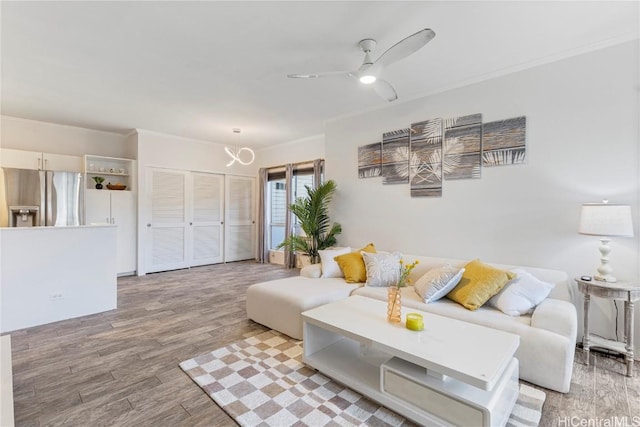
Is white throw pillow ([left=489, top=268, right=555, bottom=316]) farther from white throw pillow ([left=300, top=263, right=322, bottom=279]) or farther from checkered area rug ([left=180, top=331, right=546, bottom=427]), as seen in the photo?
white throw pillow ([left=300, top=263, right=322, bottom=279])

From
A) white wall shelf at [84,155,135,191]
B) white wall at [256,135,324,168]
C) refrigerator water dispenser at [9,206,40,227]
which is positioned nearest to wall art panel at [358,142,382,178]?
white wall at [256,135,324,168]

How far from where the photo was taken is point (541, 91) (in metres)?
2.88

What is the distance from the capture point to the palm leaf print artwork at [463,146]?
327 centimetres

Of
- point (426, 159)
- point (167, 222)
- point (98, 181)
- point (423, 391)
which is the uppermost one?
point (426, 159)

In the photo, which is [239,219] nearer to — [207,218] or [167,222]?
[207,218]

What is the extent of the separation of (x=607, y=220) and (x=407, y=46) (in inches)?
81.7

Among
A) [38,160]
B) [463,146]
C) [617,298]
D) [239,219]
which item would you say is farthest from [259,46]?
[239,219]

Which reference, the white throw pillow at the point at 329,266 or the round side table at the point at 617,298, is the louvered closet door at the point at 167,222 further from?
the round side table at the point at 617,298

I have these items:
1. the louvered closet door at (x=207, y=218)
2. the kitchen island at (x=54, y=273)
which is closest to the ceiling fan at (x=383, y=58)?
the kitchen island at (x=54, y=273)

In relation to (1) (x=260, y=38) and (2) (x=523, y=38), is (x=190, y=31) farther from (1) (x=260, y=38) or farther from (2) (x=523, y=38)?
(2) (x=523, y=38)

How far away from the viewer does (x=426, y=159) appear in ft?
12.1

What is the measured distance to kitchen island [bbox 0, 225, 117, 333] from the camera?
3.01m

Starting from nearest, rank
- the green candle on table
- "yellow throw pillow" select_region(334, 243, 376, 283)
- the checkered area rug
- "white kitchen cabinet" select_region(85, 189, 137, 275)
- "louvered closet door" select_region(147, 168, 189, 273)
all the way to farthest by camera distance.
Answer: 1. the checkered area rug
2. the green candle on table
3. "yellow throw pillow" select_region(334, 243, 376, 283)
4. "white kitchen cabinet" select_region(85, 189, 137, 275)
5. "louvered closet door" select_region(147, 168, 189, 273)

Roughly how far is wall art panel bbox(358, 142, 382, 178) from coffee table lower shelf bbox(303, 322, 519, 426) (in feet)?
8.74
